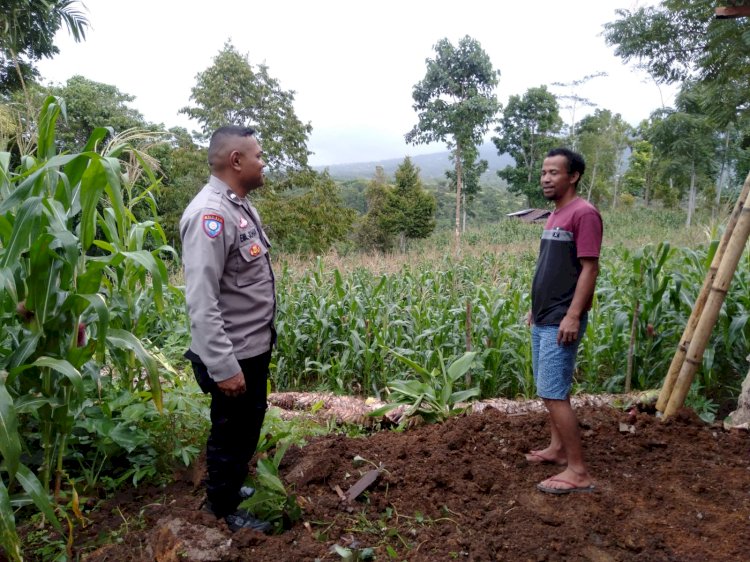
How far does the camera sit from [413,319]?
217 inches

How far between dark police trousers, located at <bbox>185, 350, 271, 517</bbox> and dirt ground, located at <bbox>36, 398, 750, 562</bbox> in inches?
5.5

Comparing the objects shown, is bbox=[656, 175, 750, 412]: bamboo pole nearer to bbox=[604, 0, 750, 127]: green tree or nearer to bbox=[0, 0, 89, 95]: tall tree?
bbox=[604, 0, 750, 127]: green tree

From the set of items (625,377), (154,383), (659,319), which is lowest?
(625,377)

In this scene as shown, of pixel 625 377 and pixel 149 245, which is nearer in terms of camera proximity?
pixel 625 377

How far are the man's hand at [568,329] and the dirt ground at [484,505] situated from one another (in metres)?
0.75

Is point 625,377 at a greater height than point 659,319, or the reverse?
point 659,319

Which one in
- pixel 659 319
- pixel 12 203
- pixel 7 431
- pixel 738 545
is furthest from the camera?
pixel 659 319

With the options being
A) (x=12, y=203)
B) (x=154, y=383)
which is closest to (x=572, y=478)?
(x=154, y=383)

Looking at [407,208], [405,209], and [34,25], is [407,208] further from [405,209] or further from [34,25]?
[34,25]

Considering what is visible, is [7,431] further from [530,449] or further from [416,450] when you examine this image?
[530,449]

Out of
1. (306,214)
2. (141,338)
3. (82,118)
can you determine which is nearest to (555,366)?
(141,338)

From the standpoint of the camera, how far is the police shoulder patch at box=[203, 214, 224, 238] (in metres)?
2.07

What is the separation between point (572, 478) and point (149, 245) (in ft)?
60.8

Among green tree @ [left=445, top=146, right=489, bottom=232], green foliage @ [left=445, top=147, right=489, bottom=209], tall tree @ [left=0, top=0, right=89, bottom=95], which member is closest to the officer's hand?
tall tree @ [left=0, top=0, right=89, bottom=95]
